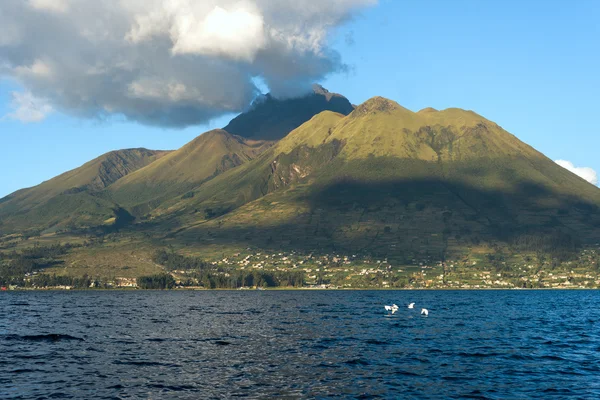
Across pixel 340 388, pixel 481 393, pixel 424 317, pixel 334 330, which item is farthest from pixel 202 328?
pixel 481 393

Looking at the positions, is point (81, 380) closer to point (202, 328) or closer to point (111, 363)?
point (111, 363)

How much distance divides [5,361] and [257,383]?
40.3m

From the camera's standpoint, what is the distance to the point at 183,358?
281ft

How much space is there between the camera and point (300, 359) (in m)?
84.4

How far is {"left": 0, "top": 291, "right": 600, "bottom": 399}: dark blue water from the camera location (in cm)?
6350

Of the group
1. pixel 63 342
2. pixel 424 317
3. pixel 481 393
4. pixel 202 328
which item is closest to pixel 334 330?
pixel 202 328

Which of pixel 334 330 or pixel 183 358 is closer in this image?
pixel 183 358

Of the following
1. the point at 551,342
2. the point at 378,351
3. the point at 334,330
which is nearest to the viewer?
the point at 378,351

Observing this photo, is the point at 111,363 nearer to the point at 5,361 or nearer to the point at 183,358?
the point at 183,358

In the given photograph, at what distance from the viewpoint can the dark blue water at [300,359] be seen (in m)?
63.5

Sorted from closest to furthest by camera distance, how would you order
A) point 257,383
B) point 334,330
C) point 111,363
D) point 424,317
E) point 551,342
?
point 257,383
point 111,363
point 551,342
point 334,330
point 424,317

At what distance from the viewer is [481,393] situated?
6138cm

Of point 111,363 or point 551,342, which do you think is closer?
point 111,363

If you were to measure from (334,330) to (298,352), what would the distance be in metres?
32.6
